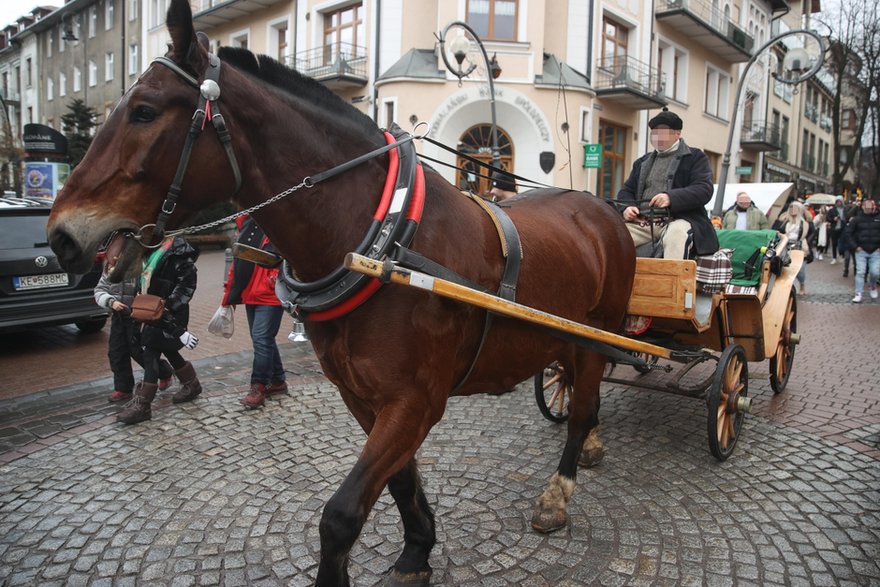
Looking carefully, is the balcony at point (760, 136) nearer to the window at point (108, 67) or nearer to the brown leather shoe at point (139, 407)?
the brown leather shoe at point (139, 407)

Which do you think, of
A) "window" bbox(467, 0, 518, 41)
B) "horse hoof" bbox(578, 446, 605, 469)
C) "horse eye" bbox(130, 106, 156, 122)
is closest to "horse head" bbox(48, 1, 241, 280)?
"horse eye" bbox(130, 106, 156, 122)

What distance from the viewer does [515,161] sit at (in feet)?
63.2

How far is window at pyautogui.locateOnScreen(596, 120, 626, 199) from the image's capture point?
69.9ft

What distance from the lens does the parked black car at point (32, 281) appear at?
23.2 feet

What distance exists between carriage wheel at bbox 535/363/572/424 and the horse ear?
3414 millimetres

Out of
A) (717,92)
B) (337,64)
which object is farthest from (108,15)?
(717,92)

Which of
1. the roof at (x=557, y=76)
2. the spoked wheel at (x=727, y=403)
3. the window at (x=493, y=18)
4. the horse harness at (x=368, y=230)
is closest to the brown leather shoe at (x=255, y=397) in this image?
the horse harness at (x=368, y=230)

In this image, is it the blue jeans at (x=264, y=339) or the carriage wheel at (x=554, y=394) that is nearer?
the carriage wheel at (x=554, y=394)

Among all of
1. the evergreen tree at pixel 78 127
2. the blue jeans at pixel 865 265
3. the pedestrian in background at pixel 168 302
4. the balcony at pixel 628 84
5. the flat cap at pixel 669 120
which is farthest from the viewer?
the evergreen tree at pixel 78 127

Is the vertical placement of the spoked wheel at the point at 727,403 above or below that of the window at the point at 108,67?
below

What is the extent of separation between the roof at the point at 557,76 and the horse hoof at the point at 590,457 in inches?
639

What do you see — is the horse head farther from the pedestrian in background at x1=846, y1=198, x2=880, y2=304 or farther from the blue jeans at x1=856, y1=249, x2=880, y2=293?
the blue jeans at x1=856, y1=249, x2=880, y2=293

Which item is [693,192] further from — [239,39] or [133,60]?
[133,60]

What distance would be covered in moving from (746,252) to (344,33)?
18785 mm
